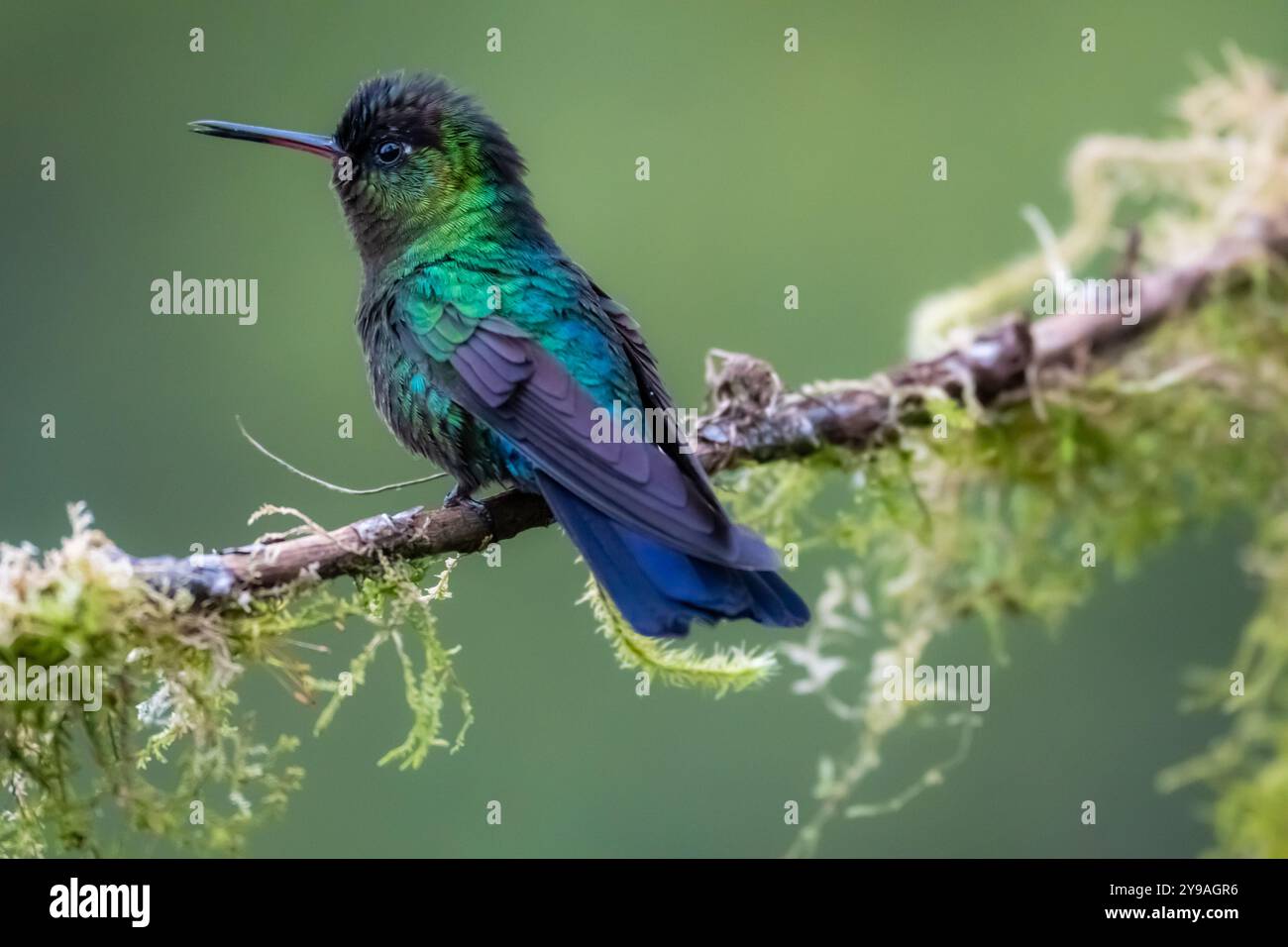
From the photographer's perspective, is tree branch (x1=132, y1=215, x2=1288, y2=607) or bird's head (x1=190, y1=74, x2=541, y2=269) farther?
bird's head (x1=190, y1=74, x2=541, y2=269)

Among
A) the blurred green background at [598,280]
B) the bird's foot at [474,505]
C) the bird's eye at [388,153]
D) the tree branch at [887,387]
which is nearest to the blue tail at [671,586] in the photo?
the bird's foot at [474,505]

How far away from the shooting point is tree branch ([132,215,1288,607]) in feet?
12.0

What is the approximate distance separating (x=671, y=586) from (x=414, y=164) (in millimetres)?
1726

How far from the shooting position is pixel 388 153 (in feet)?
14.3

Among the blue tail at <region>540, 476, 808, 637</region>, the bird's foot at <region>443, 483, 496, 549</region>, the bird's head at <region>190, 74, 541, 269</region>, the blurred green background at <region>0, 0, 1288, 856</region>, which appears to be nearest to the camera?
the blue tail at <region>540, 476, 808, 637</region>

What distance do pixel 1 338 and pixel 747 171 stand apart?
4.42 m

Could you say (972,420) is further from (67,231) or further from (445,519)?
(67,231)

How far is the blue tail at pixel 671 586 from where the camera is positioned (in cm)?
321

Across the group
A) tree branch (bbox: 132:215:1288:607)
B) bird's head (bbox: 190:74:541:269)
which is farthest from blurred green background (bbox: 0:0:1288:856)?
tree branch (bbox: 132:215:1288:607)

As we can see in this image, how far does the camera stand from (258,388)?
8320 millimetres

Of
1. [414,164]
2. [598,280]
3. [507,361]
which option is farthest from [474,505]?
[598,280]

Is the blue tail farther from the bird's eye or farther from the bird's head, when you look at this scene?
the bird's eye

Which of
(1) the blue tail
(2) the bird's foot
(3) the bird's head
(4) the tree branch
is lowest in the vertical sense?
(1) the blue tail

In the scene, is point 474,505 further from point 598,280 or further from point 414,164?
point 598,280
